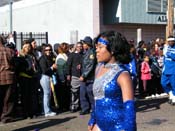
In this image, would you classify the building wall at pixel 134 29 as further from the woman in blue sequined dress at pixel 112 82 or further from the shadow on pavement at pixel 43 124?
the woman in blue sequined dress at pixel 112 82

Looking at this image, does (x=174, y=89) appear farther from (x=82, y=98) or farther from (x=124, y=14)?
(x=124, y=14)

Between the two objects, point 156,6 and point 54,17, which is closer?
point 156,6

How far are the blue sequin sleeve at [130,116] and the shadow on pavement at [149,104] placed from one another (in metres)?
7.55

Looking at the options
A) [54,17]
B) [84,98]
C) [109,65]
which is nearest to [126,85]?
[109,65]

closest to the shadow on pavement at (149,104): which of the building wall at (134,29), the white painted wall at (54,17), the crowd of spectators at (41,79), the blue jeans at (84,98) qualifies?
the crowd of spectators at (41,79)

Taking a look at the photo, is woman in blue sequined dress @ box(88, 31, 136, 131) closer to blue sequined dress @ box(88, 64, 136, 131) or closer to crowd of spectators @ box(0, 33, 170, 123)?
blue sequined dress @ box(88, 64, 136, 131)

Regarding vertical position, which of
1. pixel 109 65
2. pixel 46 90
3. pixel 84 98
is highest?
pixel 109 65

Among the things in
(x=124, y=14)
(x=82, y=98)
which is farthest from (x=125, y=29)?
(x=82, y=98)

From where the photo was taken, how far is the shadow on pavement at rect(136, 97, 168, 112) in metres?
11.9

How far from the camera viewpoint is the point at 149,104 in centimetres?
1270

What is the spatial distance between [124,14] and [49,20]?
195 inches

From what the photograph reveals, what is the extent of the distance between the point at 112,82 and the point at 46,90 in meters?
6.57

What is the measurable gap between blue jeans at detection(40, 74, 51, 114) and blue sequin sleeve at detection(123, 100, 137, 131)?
6650 mm

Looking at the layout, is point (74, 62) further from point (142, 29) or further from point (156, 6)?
point (142, 29)
